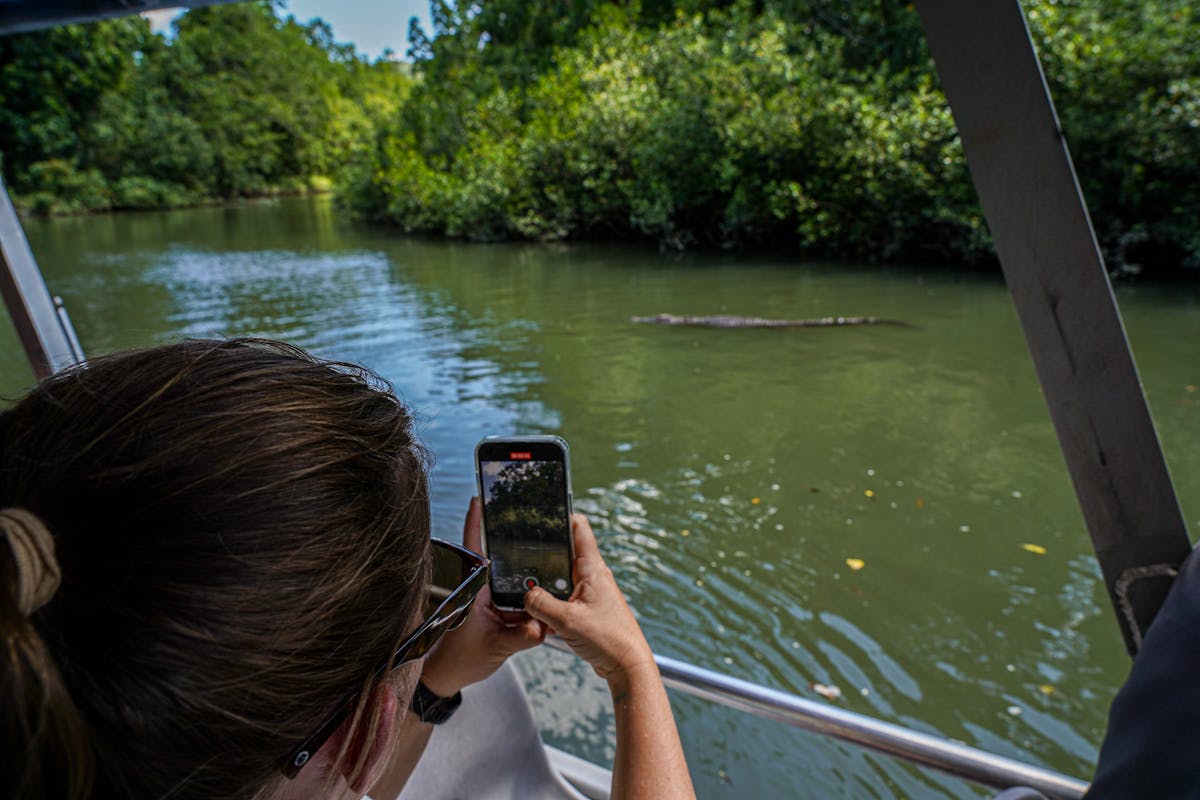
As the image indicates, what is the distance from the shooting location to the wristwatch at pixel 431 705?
39.0 inches

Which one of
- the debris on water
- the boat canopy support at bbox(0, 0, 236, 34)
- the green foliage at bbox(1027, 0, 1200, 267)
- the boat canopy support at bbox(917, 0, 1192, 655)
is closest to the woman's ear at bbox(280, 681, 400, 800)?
the boat canopy support at bbox(917, 0, 1192, 655)

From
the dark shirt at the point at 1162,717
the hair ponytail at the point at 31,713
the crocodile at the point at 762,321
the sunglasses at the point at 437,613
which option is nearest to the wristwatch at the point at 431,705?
the sunglasses at the point at 437,613

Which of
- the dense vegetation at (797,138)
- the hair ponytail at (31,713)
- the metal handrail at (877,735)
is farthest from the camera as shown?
the dense vegetation at (797,138)

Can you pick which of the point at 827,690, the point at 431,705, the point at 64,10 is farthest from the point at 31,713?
the point at 827,690

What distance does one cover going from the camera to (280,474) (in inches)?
19.8

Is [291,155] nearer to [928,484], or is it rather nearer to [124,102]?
[124,102]

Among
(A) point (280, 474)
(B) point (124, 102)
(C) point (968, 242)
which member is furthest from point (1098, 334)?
(B) point (124, 102)

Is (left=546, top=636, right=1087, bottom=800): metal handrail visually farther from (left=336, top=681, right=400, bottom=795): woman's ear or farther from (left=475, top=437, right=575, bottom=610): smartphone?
(left=336, top=681, right=400, bottom=795): woman's ear

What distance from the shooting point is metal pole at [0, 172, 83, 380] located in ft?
5.32

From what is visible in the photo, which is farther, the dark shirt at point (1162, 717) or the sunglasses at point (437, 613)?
the dark shirt at point (1162, 717)

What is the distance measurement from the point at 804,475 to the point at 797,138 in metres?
10.3

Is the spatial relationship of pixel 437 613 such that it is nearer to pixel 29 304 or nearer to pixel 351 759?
pixel 351 759

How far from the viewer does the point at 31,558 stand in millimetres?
423

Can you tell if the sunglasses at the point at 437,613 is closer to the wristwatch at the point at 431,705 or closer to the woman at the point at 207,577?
the woman at the point at 207,577
